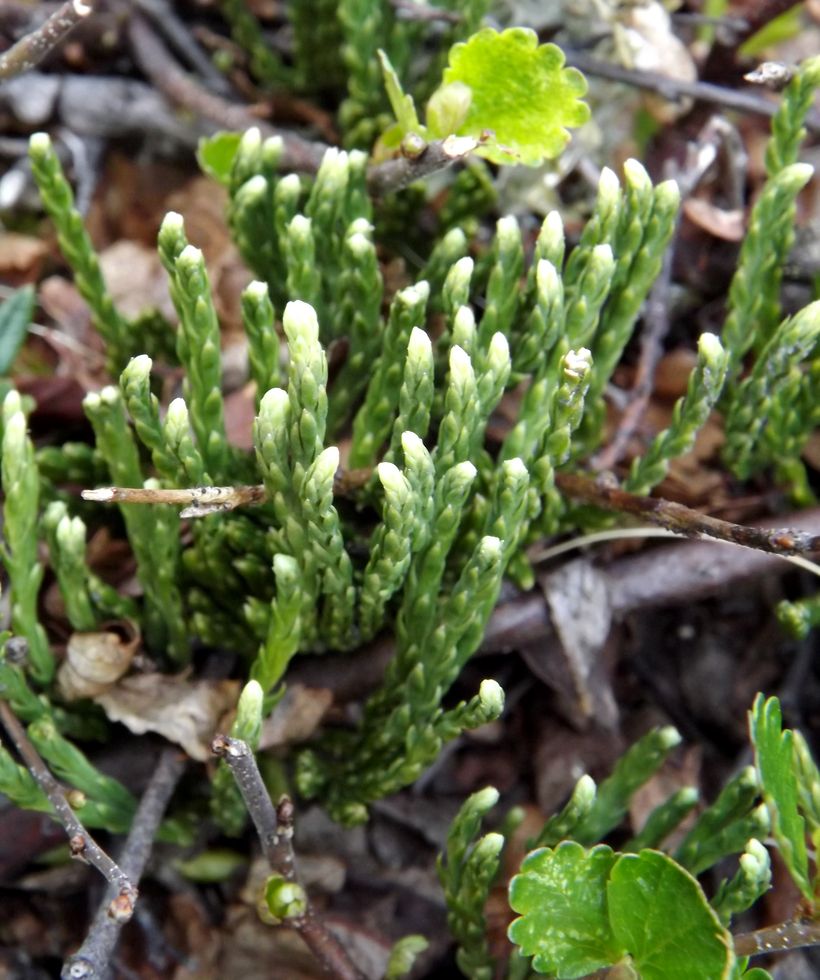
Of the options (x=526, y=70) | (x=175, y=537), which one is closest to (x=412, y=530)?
(x=175, y=537)

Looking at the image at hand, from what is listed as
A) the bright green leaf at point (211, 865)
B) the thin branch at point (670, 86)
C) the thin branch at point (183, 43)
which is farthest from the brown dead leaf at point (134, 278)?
the bright green leaf at point (211, 865)

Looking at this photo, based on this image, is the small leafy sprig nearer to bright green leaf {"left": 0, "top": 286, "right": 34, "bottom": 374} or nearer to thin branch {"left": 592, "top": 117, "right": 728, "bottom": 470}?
thin branch {"left": 592, "top": 117, "right": 728, "bottom": 470}

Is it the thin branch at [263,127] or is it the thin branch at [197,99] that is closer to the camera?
the thin branch at [263,127]

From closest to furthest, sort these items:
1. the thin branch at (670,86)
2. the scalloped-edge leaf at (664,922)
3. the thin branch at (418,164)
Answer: the scalloped-edge leaf at (664,922) → the thin branch at (418,164) → the thin branch at (670,86)

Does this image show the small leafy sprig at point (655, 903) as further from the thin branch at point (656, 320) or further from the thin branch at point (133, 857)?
the thin branch at point (656, 320)

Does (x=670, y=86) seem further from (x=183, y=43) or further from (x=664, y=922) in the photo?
(x=664, y=922)

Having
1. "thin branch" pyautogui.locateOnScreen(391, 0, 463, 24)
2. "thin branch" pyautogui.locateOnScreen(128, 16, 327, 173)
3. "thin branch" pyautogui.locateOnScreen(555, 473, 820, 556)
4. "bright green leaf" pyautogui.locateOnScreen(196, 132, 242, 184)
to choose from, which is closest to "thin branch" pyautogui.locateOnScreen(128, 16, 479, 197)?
"thin branch" pyautogui.locateOnScreen(128, 16, 327, 173)

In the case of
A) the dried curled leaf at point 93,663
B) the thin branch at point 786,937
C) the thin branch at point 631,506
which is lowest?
the thin branch at point 786,937

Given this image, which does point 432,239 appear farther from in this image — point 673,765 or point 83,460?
point 673,765
